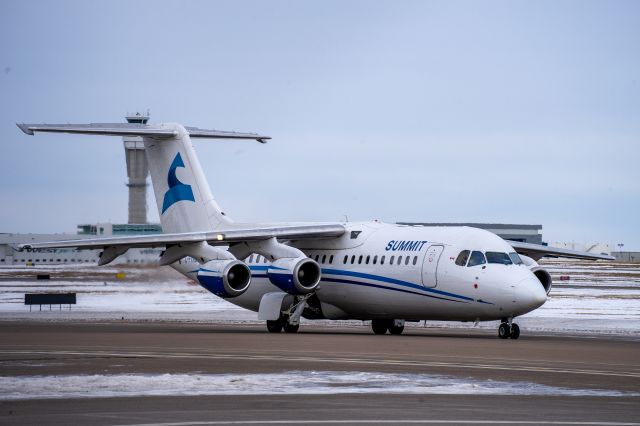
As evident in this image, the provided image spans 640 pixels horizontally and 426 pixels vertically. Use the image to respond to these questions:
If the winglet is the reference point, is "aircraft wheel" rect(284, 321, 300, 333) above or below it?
below

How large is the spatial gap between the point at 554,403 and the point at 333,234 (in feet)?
71.1

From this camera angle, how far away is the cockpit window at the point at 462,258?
32844 millimetres

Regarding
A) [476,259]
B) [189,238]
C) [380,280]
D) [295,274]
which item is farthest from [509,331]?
[189,238]

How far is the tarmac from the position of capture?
46.3ft

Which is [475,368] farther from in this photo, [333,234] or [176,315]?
[176,315]

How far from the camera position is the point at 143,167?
148500mm

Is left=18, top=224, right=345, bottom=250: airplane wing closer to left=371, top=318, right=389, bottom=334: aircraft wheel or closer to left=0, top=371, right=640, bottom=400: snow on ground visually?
left=371, top=318, right=389, bottom=334: aircraft wheel

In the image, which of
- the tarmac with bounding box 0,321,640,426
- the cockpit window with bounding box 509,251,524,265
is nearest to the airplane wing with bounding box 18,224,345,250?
the tarmac with bounding box 0,321,640,426

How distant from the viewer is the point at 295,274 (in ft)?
114

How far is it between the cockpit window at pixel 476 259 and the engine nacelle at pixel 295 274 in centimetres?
488

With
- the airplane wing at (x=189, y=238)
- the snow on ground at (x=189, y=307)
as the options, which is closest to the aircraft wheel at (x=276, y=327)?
the airplane wing at (x=189, y=238)

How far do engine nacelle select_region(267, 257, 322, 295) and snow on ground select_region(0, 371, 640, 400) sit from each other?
1517 centimetres

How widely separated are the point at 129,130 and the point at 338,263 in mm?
7569

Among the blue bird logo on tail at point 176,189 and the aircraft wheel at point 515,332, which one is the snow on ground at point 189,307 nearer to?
the blue bird logo on tail at point 176,189
